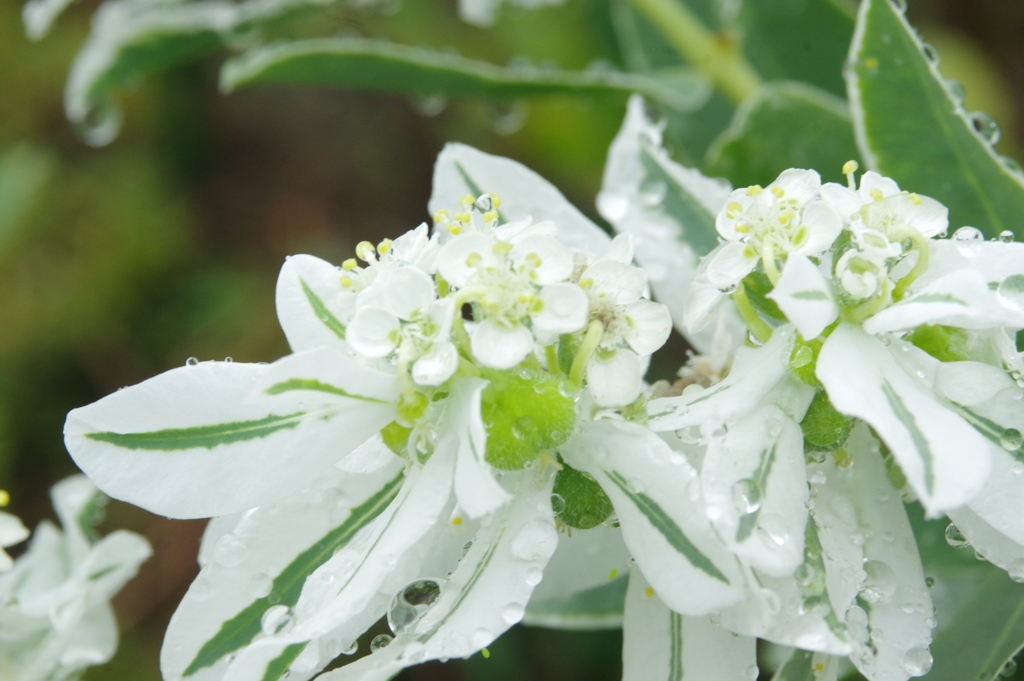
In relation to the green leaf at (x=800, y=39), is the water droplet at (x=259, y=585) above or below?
above

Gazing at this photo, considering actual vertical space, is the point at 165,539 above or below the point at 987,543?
below

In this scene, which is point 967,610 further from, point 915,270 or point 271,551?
point 271,551

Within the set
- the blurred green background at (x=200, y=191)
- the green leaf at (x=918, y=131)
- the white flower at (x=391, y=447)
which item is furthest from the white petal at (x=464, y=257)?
the blurred green background at (x=200, y=191)

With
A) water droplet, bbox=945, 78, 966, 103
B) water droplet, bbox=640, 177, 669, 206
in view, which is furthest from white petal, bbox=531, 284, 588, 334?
water droplet, bbox=945, 78, 966, 103

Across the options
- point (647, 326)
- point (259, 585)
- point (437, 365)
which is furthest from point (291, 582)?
point (647, 326)

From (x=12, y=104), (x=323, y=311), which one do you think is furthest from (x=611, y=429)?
(x=12, y=104)

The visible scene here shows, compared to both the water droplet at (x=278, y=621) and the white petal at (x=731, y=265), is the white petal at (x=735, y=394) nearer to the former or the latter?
the white petal at (x=731, y=265)

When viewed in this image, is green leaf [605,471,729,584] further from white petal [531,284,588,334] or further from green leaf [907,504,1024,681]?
green leaf [907,504,1024,681]

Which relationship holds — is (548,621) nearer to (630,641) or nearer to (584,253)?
(630,641)
